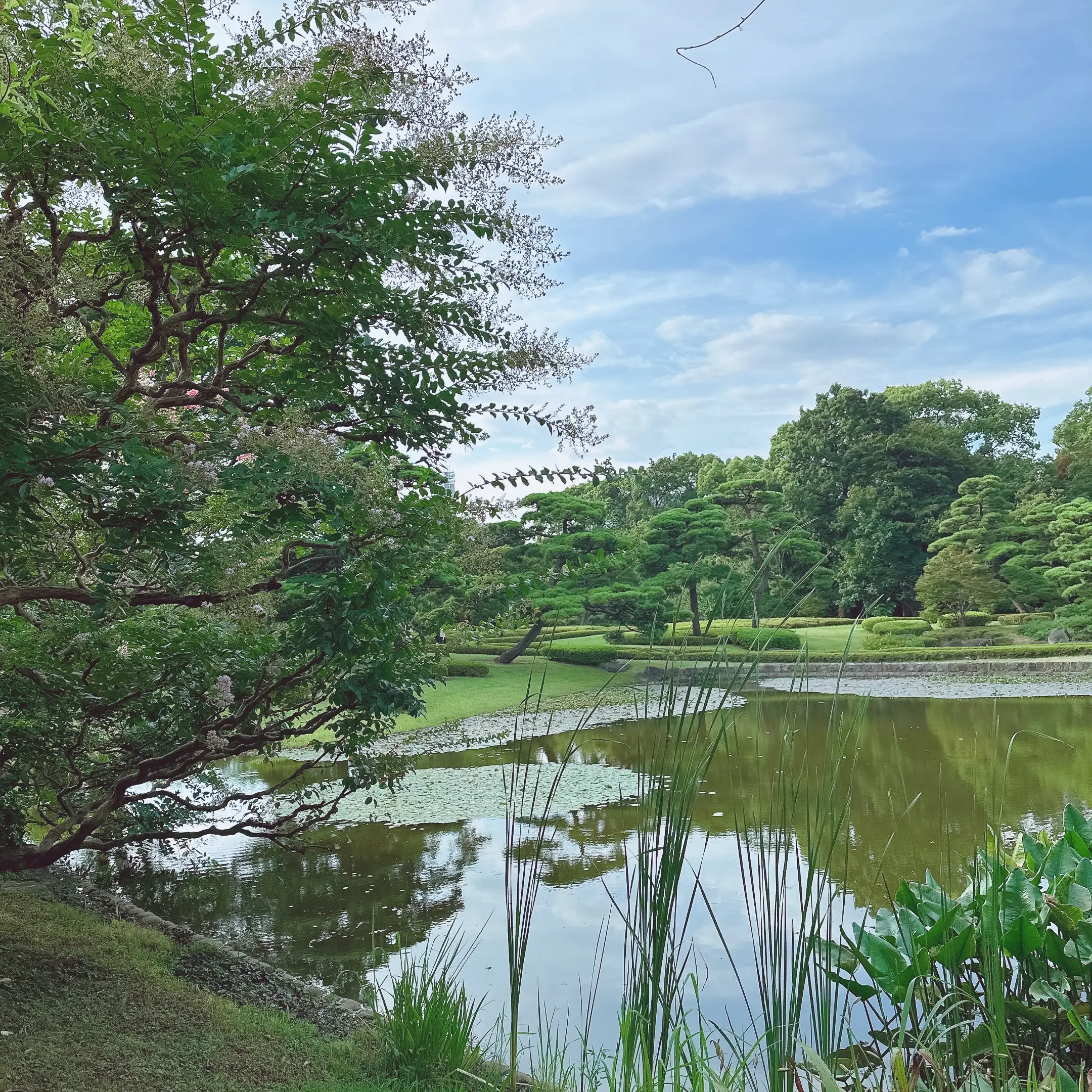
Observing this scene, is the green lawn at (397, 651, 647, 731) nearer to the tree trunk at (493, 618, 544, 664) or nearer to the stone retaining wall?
the tree trunk at (493, 618, 544, 664)

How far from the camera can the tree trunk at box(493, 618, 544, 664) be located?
14461 millimetres

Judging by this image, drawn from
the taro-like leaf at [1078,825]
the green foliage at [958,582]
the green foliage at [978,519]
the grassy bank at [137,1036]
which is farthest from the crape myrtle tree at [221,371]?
the green foliage at [978,519]

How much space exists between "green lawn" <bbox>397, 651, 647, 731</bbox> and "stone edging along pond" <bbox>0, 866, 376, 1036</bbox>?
4.70m

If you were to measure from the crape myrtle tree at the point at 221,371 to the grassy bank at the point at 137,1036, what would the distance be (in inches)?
15.3

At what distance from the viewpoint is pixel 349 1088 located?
202cm

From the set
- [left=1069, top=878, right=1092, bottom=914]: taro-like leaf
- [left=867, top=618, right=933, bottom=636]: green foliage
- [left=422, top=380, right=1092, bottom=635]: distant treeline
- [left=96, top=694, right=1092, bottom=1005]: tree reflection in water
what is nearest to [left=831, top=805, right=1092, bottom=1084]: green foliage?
[left=1069, top=878, right=1092, bottom=914]: taro-like leaf

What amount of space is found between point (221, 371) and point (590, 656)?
12.5 m

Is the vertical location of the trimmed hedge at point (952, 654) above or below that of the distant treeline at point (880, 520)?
below

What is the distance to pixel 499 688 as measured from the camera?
11.7m

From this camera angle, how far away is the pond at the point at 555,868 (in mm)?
3367

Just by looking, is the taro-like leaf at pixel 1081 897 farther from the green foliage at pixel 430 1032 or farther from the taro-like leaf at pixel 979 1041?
the green foliage at pixel 430 1032

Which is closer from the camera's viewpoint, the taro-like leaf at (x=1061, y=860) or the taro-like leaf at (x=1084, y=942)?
the taro-like leaf at (x=1084, y=942)

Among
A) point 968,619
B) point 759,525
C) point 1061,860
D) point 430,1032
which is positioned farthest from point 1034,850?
point 968,619

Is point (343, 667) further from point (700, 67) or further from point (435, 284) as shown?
point (700, 67)
